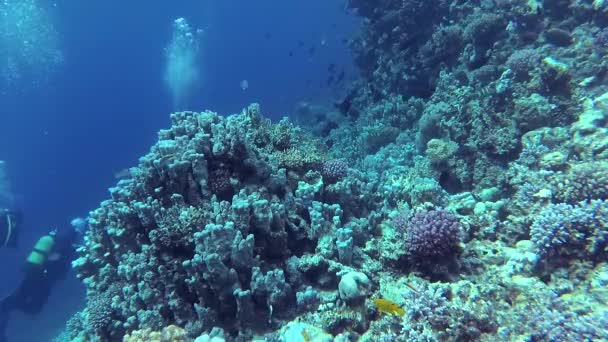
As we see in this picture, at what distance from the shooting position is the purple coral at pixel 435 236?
461 centimetres

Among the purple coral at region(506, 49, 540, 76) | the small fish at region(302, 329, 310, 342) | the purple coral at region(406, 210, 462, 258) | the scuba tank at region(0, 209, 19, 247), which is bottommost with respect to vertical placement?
the small fish at region(302, 329, 310, 342)

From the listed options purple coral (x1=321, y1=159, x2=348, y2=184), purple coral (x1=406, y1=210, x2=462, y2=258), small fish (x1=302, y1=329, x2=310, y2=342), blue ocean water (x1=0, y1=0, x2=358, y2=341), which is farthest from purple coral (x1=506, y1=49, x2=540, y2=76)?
blue ocean water (x1=0, y1=0, x2=358, y2=341)

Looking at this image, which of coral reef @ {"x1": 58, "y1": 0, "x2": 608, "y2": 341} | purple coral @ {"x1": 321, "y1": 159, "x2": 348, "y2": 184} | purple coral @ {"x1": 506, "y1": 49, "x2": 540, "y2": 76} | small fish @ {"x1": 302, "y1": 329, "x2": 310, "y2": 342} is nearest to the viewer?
small fish @ {"x1": 302, "y1": 329, "x2": 310, "y2": 342}

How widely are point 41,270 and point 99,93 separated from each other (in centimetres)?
7495

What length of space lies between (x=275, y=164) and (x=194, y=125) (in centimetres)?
161

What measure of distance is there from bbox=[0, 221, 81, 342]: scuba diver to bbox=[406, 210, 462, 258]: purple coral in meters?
Answer: 14.9

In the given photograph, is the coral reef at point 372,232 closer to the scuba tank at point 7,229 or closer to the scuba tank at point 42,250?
the scuba tank at point 42,250

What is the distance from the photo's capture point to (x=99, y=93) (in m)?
80.0

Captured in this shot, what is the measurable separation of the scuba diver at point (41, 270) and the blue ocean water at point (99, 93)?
1.94 meters

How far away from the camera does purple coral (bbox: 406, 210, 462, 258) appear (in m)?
4.61

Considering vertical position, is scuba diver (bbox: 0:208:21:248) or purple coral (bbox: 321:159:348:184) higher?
scuba diver (bbox: 0:208:21:248)

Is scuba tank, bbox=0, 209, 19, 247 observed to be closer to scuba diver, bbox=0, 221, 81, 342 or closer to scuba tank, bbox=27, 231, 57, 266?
scuba diver, bbox=0, 221, 81, 342

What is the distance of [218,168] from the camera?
5.74m

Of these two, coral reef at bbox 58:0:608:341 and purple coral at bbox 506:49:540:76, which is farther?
purple coral at bbox 506:49:540:76
